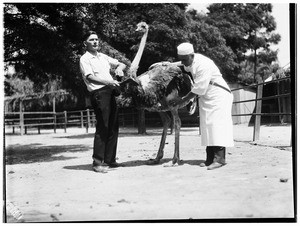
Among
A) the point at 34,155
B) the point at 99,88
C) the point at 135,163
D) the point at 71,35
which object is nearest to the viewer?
the point at 99,88

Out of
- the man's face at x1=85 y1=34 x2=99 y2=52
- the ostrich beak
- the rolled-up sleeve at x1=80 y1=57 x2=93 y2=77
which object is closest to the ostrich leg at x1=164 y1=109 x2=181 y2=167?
the ostrich beak

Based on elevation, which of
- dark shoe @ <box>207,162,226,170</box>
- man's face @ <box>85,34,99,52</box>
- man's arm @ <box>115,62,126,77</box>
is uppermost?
man's face @ <box>85,34,99,52</box>

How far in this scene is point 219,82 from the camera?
4.83 m

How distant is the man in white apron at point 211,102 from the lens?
4.68 meters

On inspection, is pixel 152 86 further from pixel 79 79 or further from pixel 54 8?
pixel 79 79

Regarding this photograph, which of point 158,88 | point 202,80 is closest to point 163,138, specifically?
point 158,88

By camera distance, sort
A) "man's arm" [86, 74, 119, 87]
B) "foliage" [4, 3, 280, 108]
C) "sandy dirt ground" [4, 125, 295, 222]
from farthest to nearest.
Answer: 1. "foliage" [4, 3, 280, 108]
2. "man's arm" [86, 74, 119, 87]
3. "sandy dirt ground" [4, 125, 295, 222]

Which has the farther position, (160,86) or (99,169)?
(160,86)

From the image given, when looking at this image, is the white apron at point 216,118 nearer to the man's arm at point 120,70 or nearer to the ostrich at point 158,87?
the ostrich at point 158,87

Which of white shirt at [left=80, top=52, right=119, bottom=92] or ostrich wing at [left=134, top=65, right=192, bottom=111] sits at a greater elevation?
white shirt at [left=80, top=52, right=119, bottom=92]

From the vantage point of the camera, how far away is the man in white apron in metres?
4.68

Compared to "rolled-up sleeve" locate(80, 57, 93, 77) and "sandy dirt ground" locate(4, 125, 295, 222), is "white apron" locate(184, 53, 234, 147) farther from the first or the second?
"rolled-up sleeve" locate(80, 57, 93, 77)

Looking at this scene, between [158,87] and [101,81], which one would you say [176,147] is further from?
[101,81]

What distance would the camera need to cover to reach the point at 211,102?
4789 mm
